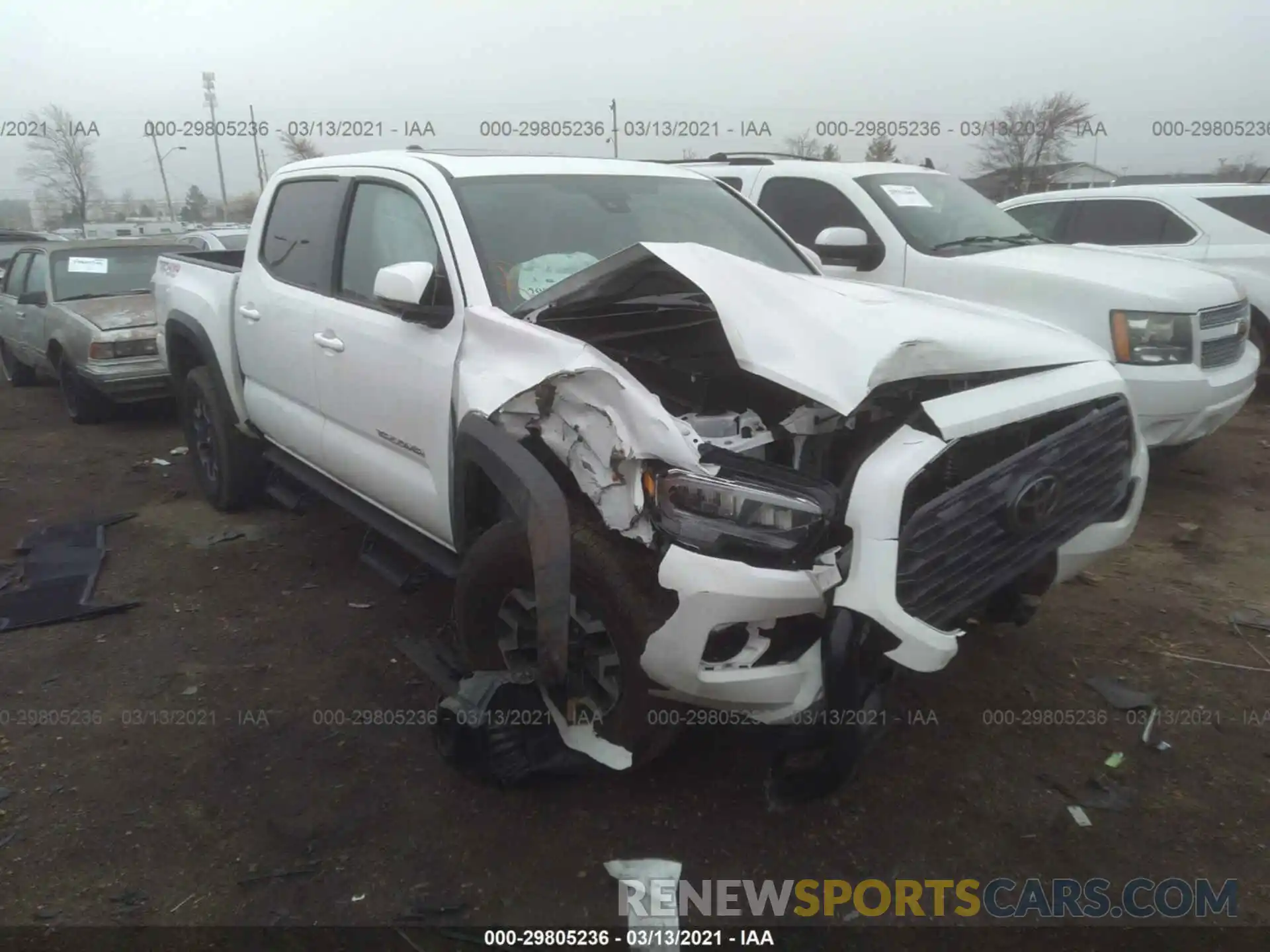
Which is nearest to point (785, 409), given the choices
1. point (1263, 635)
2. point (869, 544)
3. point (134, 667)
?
point (869, 544)

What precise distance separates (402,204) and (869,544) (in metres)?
2.36

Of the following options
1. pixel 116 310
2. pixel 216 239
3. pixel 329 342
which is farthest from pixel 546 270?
pixel 216 239

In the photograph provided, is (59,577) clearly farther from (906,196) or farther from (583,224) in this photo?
(906,196)

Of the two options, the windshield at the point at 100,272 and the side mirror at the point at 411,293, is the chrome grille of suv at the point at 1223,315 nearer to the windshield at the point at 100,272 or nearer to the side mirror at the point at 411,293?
the side mirror at the point at 411,293

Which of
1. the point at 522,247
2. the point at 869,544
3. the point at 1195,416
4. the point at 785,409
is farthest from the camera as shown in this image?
the point at 1195,416

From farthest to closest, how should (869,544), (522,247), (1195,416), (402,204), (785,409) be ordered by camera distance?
(1195,416) → (402,204) → (522,247) → (785,409) → (869,544)

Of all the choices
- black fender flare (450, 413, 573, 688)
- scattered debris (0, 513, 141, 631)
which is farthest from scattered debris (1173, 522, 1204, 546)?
scattered debris (0, 513, 141, 631)

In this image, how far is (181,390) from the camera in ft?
18.5

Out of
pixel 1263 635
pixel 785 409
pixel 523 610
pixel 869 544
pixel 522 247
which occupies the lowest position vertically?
pixel 1263 635

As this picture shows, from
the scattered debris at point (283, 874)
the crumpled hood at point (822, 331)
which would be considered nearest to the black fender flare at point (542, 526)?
the crumpled hood at point (822, 331)

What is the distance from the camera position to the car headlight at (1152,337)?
4.87 meters

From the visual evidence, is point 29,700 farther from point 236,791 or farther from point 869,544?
point 869,544

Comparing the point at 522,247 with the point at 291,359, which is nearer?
the point at 522,247

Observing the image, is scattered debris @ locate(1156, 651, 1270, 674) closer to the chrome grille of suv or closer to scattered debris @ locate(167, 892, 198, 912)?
the chrome grille of suv
